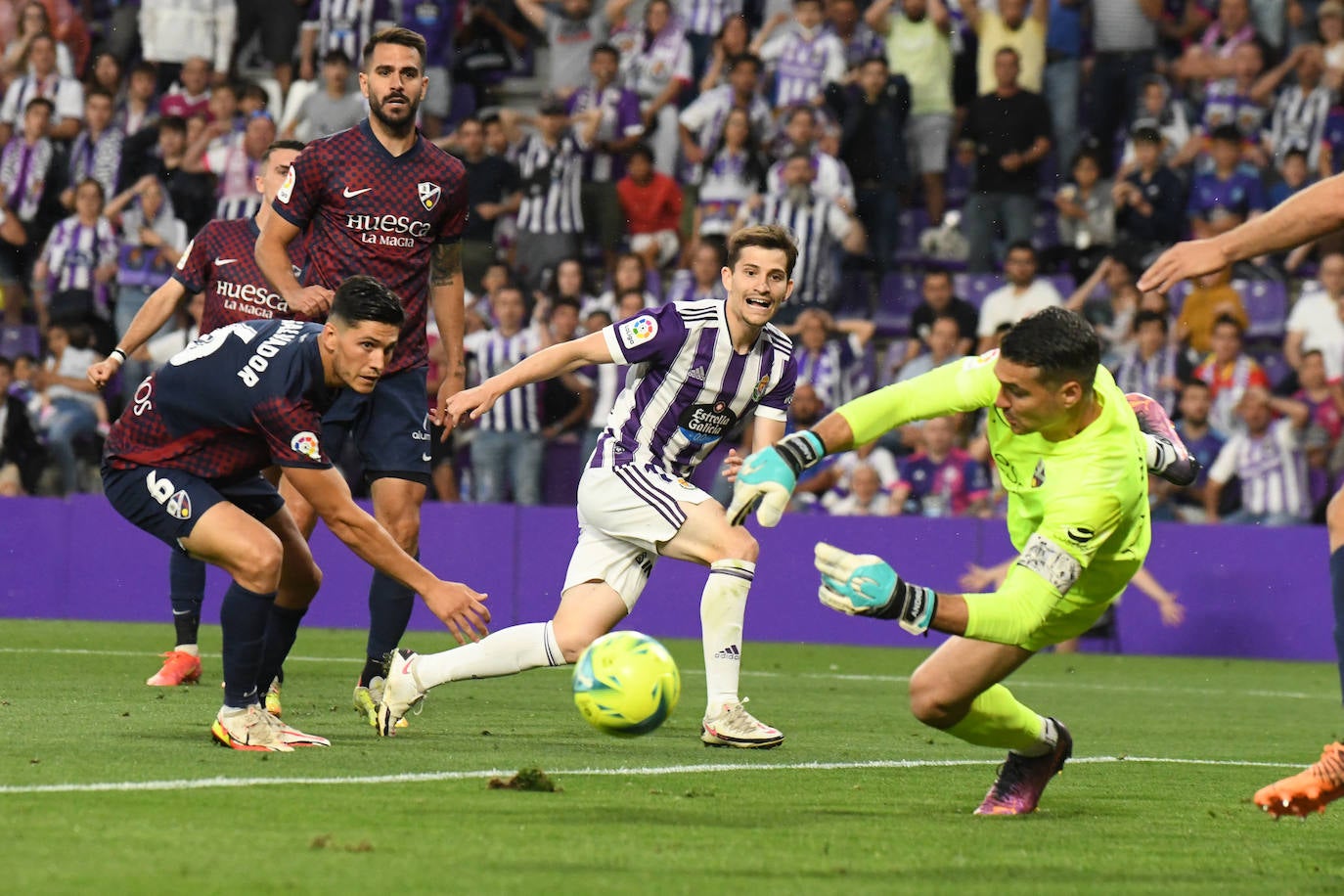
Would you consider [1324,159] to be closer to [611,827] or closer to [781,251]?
[781,251]

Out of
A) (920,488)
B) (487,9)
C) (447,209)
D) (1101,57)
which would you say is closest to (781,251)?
(447,209)

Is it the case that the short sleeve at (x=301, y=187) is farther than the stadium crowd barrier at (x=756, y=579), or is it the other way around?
the stadium crowd barrier at (x=756, y=579)

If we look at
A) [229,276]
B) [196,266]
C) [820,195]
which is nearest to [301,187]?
[229,276]

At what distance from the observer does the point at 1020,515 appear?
224 inches

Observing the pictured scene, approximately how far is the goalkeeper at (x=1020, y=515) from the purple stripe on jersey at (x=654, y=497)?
69.7 inches

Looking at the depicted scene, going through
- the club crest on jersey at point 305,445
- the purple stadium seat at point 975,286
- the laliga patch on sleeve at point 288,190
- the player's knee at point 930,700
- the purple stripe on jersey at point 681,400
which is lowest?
the player's knee at point 930,700

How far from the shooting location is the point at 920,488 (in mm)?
14617

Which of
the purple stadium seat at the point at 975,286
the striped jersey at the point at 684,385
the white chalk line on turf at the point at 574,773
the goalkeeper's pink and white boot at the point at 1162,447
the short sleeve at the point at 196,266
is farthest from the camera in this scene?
the purple stadium seat at the point at 975,286

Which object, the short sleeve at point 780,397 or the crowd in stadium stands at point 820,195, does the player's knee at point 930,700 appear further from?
the crowd in stadium stands at point 820,195

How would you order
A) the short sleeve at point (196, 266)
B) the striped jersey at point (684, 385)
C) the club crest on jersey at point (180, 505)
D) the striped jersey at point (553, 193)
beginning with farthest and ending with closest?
the striped jersey at point (553, 193)
the short sleeve at point (196, 266)
the striped jersey at point (684, 385)
the club crest on jersey at point (180, 505)

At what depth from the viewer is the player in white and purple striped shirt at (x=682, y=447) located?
23.5ft

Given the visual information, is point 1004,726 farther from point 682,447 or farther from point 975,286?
point 975,286

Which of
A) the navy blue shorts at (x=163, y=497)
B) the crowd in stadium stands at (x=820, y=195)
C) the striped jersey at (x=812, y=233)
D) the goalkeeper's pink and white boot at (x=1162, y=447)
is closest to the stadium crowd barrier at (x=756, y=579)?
the crowd in stadium stands at (x=820, y=195)

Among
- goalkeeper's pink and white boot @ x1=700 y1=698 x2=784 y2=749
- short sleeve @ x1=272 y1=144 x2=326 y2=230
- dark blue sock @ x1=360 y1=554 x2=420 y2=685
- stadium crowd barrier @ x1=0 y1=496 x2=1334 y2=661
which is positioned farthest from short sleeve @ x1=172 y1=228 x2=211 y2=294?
stadium crowd barrier @ x1=0 y1=496 x2=1334 y2=661
